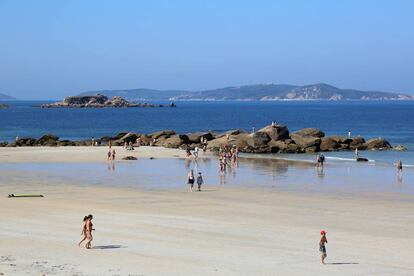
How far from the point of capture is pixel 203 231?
74.6 ft

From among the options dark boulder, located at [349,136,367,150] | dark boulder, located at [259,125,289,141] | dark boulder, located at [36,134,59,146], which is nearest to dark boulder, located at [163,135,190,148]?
dark boulder, located at [259,125,289,141]

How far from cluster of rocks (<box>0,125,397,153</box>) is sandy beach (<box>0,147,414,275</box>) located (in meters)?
26.0

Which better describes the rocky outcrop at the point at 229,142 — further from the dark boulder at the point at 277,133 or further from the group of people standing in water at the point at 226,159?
the group of people standing in water at the point at 226,159

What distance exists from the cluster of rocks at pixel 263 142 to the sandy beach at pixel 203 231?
25962mm

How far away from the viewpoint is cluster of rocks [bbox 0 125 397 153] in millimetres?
61719

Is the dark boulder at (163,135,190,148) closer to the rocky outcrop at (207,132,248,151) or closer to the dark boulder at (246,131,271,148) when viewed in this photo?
the rocky outcrop at (207,132,248,151)

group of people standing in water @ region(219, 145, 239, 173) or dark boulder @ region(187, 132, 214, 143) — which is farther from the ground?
dark boulder @ region(187, 132, 214, 143)

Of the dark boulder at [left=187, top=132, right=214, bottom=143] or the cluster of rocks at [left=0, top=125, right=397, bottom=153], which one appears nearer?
the cluster of rocks at [left=0, top=125, right=397, bottom=153]

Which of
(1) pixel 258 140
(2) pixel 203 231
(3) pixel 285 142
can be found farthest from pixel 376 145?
(2) pixel 203 231

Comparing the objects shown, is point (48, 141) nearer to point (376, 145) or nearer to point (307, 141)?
point (307, 141)

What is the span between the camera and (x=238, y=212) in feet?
90.0

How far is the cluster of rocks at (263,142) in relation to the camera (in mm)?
61719

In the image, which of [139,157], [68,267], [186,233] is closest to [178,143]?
[139,157]

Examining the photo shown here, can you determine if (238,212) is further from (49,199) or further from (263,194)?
(49,199)
